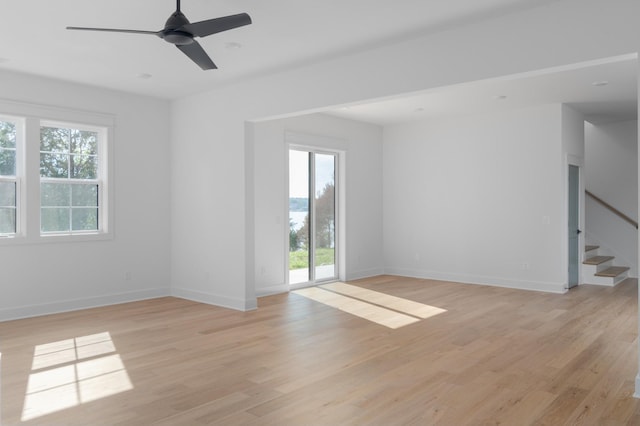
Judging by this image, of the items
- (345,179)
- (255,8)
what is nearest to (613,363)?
(255,8)

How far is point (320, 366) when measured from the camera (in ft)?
13.1

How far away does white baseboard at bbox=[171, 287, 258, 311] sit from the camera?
6.21m

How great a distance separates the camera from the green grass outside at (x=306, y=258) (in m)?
7.82

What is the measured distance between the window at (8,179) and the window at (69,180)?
0.29 meters

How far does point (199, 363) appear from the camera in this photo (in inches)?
160

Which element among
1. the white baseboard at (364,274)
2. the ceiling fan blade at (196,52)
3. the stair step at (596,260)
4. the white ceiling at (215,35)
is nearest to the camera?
the ceiling fan blade at (196,52)

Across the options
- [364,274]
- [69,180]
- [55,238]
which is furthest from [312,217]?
[55,238]

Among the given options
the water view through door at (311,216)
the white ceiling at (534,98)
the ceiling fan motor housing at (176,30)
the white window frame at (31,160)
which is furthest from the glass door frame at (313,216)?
the ceiling fan motor housing at (176,30)

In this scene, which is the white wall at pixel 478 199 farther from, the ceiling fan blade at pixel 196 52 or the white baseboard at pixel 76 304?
the ceiling fan blade at pixel 196 52

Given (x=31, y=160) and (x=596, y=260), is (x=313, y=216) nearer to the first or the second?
(x=31, y=160)

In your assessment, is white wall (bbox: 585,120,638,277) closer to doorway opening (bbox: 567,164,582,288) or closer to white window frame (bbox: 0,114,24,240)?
doorway opening (bbox: 567,164,582,288)

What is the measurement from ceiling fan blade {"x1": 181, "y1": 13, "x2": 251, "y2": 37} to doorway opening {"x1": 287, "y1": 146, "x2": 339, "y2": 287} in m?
4.54

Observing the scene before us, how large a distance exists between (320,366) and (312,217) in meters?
4.25

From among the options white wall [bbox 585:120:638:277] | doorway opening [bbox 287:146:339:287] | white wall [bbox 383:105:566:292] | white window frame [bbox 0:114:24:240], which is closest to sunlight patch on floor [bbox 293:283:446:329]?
doorway opening [bbox 287:146:339:287]
